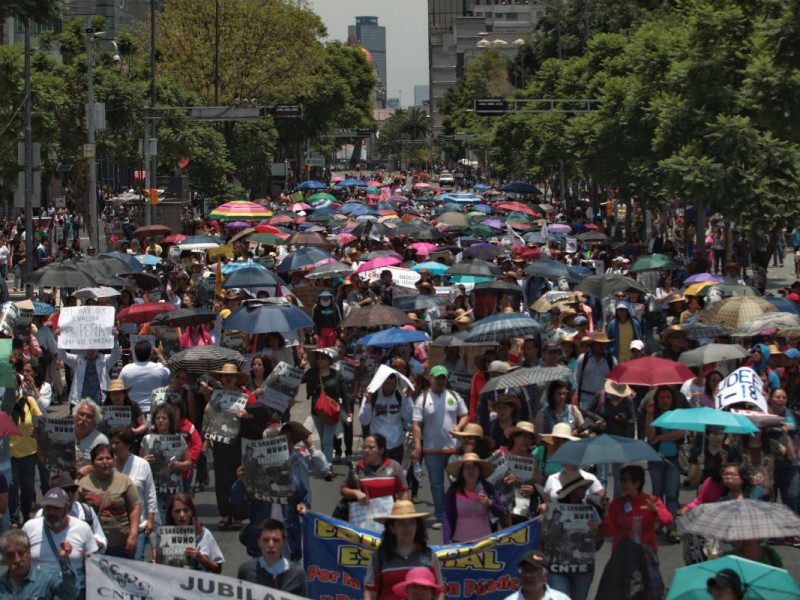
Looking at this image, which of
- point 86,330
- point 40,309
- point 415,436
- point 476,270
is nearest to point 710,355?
point 415,436

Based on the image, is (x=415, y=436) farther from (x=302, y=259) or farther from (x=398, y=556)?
(x=302, y=259)

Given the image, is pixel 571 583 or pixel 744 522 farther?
pixel 571 583

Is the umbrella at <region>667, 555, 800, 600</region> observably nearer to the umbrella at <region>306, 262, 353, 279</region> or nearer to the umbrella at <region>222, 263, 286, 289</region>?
the umbrella at <region>222, 263, 286, 289</region>

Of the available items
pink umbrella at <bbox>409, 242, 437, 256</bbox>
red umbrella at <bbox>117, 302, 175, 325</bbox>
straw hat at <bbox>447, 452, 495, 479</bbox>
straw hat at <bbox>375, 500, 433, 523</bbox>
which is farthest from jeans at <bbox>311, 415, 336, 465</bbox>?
pink umbrella at <bbox>409, 242, 437, 256</bbox>

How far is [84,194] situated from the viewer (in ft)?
155

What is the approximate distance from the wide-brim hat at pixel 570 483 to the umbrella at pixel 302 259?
54.7 ft

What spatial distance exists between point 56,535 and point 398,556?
2211 millimetres

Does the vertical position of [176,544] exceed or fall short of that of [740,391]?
it falls short

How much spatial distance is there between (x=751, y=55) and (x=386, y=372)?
18056 millimetres

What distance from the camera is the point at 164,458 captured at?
36.4ft

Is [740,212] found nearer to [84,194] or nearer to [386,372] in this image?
[386,372]

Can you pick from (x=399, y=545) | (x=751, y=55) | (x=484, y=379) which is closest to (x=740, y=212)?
(x=751, y=55)

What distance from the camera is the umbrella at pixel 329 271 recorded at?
24.3 meters

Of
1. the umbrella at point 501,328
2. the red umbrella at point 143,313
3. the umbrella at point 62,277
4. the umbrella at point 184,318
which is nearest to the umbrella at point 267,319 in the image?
the umbrella at point 184,318
